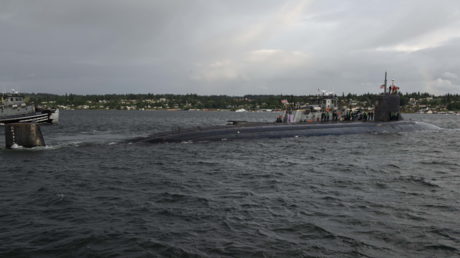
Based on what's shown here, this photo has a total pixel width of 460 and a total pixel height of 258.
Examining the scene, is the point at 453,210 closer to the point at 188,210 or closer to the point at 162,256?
the point at 188,210

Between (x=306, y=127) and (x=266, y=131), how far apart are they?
491cm

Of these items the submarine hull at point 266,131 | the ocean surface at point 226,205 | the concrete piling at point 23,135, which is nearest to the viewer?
the ocean surface at point 226,205

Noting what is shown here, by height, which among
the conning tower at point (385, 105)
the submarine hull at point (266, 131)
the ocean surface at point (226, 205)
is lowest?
the ocean surface at point (226, 205)

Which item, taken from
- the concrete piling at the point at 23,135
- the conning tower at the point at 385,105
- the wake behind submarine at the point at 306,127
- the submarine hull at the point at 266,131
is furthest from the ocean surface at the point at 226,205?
the conning tower at the point at 385,105

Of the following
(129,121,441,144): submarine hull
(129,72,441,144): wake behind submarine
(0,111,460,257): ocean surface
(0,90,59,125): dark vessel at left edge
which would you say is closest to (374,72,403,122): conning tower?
(129,72,441,144): wake behind submarine

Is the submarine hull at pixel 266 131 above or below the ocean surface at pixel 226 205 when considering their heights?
above

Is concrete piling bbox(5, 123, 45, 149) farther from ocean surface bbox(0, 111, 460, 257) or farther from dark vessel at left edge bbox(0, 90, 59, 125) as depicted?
dark vessel at left edge bbox(0, 90, 59, 125)

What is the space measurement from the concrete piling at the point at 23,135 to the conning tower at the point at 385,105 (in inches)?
1395

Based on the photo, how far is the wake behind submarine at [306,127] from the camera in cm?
2784

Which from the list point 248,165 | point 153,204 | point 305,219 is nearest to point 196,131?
point 248,165

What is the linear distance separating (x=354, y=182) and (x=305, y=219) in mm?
5840

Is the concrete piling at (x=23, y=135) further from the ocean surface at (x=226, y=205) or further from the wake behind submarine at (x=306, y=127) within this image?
the wake behind submarine at (x=306, y=127)

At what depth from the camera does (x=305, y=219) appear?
1012 centimetres

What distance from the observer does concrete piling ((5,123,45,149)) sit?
22.7 m
